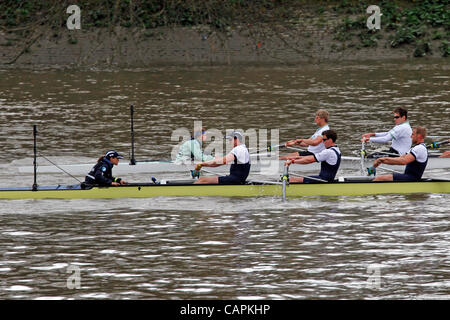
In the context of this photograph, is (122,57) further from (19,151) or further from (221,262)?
(221,262)

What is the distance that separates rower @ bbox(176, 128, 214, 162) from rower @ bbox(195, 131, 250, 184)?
1.25m

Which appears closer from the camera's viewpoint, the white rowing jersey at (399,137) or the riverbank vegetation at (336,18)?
the white rowing jersey at (399,137)

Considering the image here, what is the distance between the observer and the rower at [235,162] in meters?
19.5

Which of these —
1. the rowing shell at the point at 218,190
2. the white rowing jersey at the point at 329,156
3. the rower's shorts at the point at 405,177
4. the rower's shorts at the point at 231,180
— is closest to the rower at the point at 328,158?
the white rowing jersey at the point at 329,156

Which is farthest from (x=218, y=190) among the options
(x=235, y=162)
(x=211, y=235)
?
(x=211, y=235)

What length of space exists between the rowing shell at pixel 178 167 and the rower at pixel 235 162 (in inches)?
99.3

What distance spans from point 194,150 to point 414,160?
4.73 m

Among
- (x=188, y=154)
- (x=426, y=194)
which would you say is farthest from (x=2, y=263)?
(x=426, y=194)

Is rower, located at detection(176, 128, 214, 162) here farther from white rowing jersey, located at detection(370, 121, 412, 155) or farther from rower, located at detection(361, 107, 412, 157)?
white rowing jersey, located at detection(370, 121, 412, 155)

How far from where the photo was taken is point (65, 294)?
43.7 ft

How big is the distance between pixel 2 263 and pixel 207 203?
212 inches

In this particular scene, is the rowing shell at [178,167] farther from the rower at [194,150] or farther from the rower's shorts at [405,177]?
the rower's shorts at [405,177]

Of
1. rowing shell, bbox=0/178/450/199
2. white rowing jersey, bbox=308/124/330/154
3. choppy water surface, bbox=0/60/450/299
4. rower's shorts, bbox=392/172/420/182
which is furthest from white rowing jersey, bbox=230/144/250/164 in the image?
rower's shorts, bbox=392/172/420/182

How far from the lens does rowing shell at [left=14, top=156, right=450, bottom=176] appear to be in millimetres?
22625
